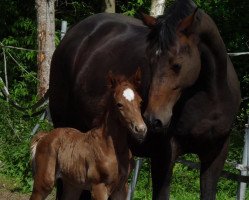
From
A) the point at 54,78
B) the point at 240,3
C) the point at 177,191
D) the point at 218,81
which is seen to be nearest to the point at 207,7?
A: the point at 240,3

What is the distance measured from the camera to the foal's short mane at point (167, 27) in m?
4.41

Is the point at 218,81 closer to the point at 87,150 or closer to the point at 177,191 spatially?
the point at 87,150

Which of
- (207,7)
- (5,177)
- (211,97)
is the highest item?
(211,97)

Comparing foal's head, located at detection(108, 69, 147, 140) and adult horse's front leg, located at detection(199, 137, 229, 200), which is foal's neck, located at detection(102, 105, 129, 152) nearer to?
foal's head, located at detection(108, 69, 147, 140)

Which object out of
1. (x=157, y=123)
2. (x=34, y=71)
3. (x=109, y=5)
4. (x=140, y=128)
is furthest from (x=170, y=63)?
(x=34, y=71)

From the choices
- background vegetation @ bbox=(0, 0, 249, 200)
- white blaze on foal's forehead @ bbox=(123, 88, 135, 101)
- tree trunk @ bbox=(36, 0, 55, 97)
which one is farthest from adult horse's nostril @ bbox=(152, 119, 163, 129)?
tree trunk @ bbox=(36, 0, 55, 97)

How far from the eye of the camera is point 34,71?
549 inches

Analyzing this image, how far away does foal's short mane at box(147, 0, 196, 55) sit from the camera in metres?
4.41

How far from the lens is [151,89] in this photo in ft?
14.4

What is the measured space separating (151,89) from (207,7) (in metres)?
9.37

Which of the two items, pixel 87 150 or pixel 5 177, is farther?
pixel 5 177

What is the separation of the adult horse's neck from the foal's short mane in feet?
0.38

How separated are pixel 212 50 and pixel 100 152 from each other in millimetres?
1159

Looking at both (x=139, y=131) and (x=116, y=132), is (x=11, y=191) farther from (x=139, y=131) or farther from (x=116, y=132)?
(x=139, y=131)
